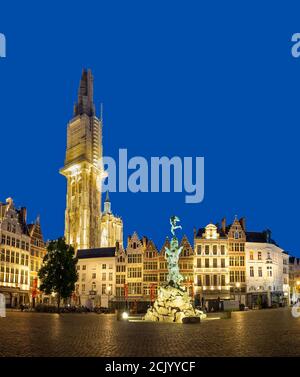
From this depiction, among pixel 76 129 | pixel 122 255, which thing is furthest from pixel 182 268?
pixel 76 129

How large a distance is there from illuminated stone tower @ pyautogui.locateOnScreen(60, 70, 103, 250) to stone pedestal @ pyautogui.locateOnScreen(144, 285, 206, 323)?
79458 mm

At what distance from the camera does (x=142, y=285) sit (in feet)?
276

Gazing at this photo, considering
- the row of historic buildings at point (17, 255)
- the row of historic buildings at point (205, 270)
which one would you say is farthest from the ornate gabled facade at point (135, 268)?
the row of historic buildings at point (17, 255)

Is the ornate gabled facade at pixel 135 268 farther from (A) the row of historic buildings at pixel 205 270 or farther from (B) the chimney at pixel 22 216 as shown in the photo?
(B) the chimney at pixel 22 216

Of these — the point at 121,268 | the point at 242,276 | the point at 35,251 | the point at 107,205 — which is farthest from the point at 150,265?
the point at 107,205

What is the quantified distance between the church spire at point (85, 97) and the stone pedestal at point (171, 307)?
10216 centimetres

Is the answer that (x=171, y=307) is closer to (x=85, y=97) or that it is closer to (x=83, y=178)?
(x=83, y=178)

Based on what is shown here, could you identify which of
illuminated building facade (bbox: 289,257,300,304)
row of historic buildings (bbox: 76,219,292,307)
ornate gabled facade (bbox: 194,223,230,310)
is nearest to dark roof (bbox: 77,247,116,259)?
row of historic buildings (bbox: 76,219,292,307)

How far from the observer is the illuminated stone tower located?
123562 mm

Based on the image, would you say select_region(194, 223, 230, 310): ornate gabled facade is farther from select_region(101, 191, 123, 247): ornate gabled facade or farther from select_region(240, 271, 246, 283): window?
A: select_region(101, 191, 123, 247): ornate gabled facade

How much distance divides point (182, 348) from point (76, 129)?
120711mm

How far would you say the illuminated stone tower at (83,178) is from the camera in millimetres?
123562

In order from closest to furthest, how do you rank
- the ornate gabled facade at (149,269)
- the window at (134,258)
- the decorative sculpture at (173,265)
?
1. the decorative sculpture at (173,265)
2. the ornate gabled facade at (149,269)
3. the window at (134,258)
